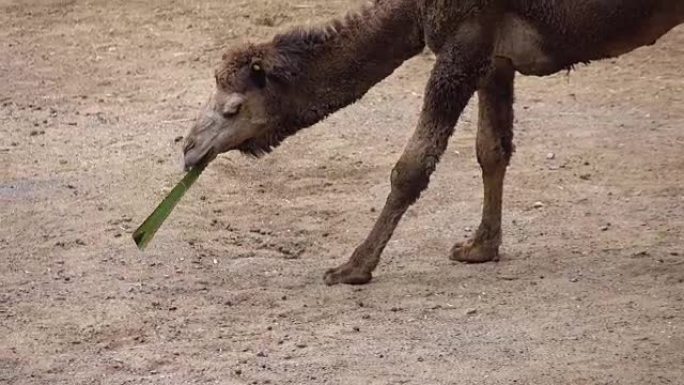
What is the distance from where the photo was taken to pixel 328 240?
748cm

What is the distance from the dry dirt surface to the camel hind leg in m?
0.12

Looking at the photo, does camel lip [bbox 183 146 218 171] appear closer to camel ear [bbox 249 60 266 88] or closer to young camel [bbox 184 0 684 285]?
young camel [bbox 184 0 684 285]

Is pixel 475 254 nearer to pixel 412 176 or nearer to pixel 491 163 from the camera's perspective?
pixel 491 163

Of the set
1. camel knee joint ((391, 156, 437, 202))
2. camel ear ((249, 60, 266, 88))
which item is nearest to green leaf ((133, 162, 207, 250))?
camel ear ((249, 60, 266, 88))

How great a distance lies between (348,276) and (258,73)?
1112 mm

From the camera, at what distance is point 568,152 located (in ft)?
28.6

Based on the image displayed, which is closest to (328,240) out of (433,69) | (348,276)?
(348,276)

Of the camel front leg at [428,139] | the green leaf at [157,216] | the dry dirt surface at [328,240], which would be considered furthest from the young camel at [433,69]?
the dry dirt surface at [328,240]

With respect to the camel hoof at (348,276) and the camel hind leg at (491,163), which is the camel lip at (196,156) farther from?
the camel hind leg at (491,163)

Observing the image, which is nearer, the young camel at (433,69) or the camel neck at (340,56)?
the young camel at (433,69)

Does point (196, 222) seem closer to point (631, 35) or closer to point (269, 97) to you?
point (269, 97)

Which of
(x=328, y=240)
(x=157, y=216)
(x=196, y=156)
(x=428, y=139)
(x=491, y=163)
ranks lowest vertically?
(x=328, y=240)

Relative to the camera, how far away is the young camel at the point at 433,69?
20.8ft

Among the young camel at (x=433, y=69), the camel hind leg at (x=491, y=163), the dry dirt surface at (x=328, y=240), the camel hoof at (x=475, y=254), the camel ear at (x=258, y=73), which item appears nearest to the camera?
the dry dirt surface at (x=328, y=240)
